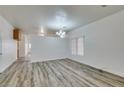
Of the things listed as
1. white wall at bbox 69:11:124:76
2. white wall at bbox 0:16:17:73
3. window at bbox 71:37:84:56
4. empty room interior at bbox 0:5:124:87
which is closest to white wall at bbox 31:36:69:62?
empty room interior at bbox 0:5:124:87

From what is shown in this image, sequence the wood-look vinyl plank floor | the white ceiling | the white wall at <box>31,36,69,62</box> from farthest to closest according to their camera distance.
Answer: the white wall at <box>31,36,69,62</box> → the white ceiling → the wood-look vinyl plank floor

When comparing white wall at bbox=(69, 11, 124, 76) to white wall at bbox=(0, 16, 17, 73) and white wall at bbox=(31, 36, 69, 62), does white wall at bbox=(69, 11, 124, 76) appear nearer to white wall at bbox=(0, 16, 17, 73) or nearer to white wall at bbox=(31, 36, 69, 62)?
white wall at bbox=(31, 36, 69, 62)

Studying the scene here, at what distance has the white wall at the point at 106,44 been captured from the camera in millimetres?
4602

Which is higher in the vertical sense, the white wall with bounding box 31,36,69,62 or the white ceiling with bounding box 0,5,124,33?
the white ceiling with bounding box 0,5,124,33

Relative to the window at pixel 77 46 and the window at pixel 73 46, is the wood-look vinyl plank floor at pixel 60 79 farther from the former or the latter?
the window at pixel 73 46

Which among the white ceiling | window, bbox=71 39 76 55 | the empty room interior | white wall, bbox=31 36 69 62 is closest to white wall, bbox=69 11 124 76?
the empty room interior

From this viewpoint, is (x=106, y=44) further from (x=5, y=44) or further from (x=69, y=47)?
(x=69, y=47)

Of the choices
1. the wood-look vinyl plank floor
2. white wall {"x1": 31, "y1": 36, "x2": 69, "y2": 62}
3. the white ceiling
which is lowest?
the wood-look vinyl plank floor

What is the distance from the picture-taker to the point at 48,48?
951cm

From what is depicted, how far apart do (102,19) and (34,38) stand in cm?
483

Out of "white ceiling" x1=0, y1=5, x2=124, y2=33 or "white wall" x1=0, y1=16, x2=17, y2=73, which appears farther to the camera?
"white wall" x1=0, y1=16, x2=17, y2=73

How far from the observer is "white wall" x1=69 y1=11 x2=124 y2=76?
4602mm

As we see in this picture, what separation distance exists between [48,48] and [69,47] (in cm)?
211

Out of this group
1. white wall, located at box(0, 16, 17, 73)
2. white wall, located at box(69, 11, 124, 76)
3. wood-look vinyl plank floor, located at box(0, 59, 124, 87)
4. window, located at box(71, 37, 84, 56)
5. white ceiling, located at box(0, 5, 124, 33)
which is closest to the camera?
wood-look vinyl plank floor, located at box(0, 59, 124, 87)
